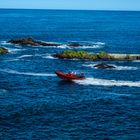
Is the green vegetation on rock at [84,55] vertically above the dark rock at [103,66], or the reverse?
the green vegetation on rock at [84,55]

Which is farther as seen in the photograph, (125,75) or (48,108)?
(125,75)

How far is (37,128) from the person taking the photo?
64.6 meters

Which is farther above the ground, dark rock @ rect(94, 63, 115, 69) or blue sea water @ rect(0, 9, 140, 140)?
dark rock @ rect(94, 63, 115, 69)

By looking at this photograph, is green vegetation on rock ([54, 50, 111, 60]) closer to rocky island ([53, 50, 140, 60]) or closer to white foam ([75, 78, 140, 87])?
rocky island ([53, 50, 140, 60])

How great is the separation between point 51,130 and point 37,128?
2.07m

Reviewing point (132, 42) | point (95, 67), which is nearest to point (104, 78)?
point (95, 67)

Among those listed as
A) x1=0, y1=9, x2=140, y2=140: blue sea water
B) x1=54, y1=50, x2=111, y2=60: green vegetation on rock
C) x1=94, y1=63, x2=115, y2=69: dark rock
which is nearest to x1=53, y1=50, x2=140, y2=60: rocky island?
Result: x1=54, y1=50, x2=111, y2=60: green vegetation on rock

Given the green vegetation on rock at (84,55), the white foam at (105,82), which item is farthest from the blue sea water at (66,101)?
the green vegetation on rock at (84,55)

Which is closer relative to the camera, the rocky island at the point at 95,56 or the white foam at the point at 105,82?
the white foam at the point at 105,82

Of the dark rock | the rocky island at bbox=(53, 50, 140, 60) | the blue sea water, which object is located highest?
the rocky island at bbox=(53, 50, 140, 60)

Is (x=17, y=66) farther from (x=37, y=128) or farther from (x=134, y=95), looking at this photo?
(x=37, y=128)

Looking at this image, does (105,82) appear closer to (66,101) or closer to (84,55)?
(66,101)

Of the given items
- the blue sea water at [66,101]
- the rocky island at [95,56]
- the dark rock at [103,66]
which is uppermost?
the rocky island at [95,56]

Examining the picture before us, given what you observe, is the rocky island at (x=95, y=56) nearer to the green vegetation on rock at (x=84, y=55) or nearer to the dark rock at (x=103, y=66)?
the green vegetation on rock at (x=84, y=55)
